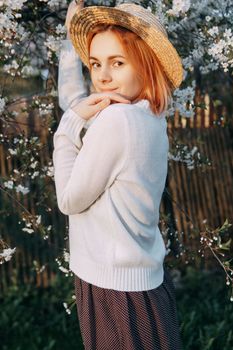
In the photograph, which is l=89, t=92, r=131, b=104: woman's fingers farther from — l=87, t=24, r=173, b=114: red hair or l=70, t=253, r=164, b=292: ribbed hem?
l=70, t=253, r=164, b=292: ribbed hem

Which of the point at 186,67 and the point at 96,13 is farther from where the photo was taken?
the point at 186,67

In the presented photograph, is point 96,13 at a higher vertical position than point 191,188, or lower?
higher

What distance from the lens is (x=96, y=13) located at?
6.81 ft

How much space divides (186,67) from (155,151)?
1255 millimetres

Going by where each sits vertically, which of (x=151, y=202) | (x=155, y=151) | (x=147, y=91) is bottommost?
(x=151, y=202)

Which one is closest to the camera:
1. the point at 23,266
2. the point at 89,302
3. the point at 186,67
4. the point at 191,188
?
the point at 89,302

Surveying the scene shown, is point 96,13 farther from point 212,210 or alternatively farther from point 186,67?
point 212,210

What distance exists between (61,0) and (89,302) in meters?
1.45

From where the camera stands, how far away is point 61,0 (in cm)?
267

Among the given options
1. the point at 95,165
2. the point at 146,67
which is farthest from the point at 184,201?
the point at 95,165

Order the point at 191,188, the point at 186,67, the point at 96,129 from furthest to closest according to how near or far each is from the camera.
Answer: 1. the point at 191,188
2. the point at 186,67
3. the point at 96,129

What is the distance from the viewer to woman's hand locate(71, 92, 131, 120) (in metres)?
1.97

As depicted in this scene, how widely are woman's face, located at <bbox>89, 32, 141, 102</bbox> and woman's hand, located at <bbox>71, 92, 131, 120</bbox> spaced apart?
2.0 inches

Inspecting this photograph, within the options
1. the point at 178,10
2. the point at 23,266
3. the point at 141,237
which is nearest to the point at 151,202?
the point at 141,237
